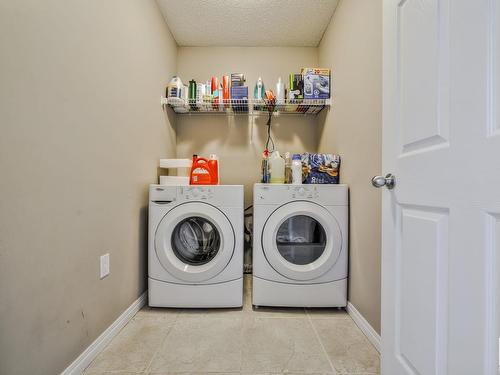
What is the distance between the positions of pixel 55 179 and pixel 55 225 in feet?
0.57

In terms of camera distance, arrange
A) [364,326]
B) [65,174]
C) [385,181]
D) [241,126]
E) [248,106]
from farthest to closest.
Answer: [241,126]
[248,106]
[364,326]
[65,174]
[385,181]

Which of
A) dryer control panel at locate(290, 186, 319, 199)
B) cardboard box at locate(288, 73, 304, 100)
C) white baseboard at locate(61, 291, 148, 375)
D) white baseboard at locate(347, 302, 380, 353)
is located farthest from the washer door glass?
cardboard box at locate(288, 73, 304, 100)

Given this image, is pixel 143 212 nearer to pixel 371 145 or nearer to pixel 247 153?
pixel 247 153

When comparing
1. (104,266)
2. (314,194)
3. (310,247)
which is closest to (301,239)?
(310,247)

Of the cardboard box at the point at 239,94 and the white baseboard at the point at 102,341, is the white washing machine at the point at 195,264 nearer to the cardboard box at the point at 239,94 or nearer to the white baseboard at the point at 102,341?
the white baseboard at the point at 102,341

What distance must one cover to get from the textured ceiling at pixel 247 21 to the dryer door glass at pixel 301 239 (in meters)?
1.61

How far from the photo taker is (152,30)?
6.54ft

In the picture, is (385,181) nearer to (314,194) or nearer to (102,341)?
(314,194)

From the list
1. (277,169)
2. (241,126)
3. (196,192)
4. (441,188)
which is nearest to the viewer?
(441,188)

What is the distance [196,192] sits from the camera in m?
1.76

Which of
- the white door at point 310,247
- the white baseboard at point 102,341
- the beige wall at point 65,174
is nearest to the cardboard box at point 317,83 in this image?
the white door at point 310,247

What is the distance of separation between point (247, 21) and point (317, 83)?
779 mm

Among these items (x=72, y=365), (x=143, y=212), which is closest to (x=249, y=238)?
(x=143, y=212)

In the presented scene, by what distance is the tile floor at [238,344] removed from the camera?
1211 mm
